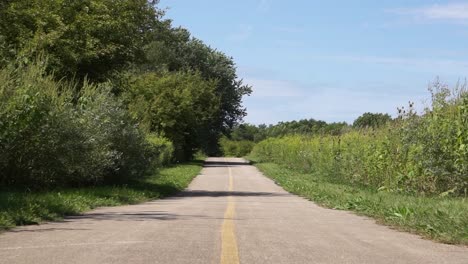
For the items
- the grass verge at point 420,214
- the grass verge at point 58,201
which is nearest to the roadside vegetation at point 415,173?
the grass verge at point 420,214

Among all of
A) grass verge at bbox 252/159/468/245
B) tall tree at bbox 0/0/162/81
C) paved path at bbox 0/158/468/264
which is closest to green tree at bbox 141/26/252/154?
tall tree at bbox 0/0/162/81

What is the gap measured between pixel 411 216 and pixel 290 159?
123 feet

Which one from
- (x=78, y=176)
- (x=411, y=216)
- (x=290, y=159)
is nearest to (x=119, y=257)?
(x=411, y=216)

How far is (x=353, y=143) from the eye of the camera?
29859 mm

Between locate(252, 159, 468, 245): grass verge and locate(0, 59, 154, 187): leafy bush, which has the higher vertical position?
locate(0, 59, 154, 187): leafy bush

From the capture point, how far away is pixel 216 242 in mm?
9742

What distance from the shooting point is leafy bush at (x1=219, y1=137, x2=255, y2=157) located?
12212cm

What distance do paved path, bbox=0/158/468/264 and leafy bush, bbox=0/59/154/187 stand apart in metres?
5.19

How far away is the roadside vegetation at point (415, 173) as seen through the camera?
1294cm

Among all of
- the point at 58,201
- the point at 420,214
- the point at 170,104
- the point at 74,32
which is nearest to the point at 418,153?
the point at 420,214

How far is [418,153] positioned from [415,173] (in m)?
1.19

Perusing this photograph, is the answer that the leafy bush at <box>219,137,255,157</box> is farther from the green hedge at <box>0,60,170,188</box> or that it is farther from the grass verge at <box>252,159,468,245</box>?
the grass verge at <box>252,159,468,245</box>

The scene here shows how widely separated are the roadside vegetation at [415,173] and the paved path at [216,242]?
0.75m

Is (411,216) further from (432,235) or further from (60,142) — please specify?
(60,142)
